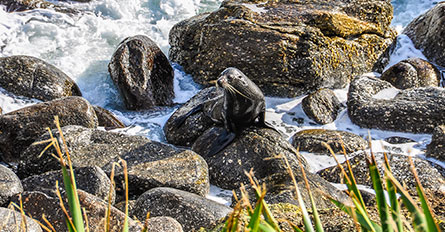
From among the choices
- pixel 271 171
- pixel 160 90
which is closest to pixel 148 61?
pixel 160 90

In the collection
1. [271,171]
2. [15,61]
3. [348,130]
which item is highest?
[15,61]

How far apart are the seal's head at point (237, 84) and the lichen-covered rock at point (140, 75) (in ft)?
9.89

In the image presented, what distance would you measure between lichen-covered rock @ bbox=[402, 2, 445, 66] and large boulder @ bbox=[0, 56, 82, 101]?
289 inches

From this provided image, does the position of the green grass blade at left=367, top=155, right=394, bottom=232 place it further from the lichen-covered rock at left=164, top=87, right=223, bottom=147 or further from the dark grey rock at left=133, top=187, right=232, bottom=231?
the lichen-covered rock at left=164, top=87, right=223, bottom=147

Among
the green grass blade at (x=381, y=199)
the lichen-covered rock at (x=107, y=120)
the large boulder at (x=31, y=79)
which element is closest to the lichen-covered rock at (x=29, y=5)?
the large boulder at (x=31, y=79)

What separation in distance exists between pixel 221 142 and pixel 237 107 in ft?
1.69

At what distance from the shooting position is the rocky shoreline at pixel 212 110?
4348mm

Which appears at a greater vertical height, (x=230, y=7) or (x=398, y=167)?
(x=230, y=7)

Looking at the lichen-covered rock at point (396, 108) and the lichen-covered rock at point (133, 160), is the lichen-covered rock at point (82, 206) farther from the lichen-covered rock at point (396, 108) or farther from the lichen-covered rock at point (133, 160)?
the lichen-covered rock at point (396, 108)

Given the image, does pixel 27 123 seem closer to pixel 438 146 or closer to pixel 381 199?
pixel 438 146

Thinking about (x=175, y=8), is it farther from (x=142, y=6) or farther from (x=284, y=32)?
(x=284, y=32)

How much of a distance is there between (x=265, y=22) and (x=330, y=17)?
4.29ft

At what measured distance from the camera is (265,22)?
8.30 m

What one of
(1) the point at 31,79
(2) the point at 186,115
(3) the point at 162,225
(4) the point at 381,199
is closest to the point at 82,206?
(3) the point at 162,225
